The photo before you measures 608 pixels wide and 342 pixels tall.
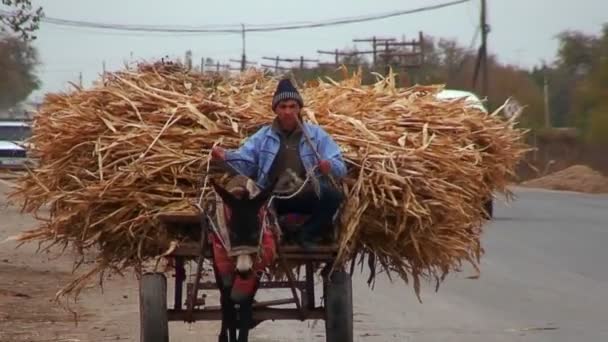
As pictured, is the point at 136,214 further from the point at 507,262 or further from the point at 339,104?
the point at 507,262

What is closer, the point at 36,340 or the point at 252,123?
the point at 252,123

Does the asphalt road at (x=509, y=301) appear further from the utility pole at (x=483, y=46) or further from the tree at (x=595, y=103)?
the tree at (x=595, y=103)

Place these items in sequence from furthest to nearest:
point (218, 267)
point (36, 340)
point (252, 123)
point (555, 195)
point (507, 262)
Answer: point (555, 195)
point (507, 262)
point (36, 340)
point (252, 123)
point (218, 267)

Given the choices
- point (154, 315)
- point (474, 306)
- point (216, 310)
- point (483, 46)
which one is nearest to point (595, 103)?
point (483, 46)

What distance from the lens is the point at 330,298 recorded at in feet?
27.4

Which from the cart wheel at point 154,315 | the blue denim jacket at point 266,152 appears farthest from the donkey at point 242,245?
the cart wheel at point 154,315

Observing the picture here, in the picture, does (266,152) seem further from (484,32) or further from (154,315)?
(484,32)

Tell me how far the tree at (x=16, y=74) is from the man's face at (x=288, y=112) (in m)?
39.6

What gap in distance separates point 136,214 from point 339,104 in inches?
65.6

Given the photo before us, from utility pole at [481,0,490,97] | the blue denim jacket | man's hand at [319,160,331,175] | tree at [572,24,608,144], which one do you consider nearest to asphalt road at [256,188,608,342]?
the blue denim jacket

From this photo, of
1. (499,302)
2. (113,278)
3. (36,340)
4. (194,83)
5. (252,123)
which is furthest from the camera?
(113,278)

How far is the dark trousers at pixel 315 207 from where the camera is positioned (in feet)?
26.7

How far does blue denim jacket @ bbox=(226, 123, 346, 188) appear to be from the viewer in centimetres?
827

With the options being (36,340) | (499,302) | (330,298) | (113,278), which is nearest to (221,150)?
(330,298)
